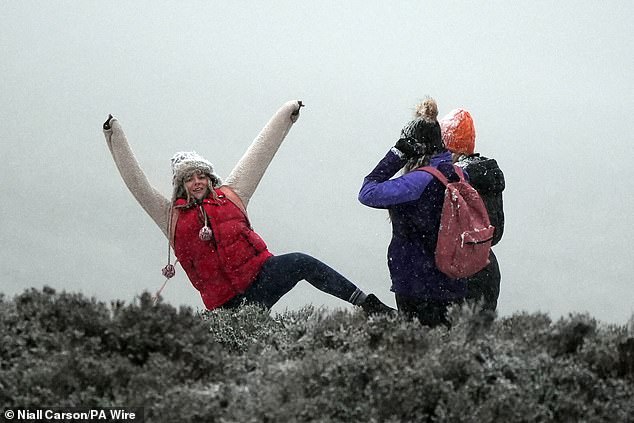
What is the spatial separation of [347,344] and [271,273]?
2.78 meters

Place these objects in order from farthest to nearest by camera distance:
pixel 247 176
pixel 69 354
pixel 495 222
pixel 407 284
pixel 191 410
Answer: pixel 247 176 < pixel 495 222 < pixel 407 284 < pixel 69 354 < pixel 191 410

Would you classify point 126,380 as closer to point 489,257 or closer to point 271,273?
point 271,273

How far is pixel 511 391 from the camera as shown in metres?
4.72

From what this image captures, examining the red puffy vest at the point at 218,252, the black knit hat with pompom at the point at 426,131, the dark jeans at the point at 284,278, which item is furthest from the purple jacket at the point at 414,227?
the red puffy vest at the point at 218,252

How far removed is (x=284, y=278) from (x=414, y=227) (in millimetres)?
1307

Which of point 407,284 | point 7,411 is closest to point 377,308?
point 407,284

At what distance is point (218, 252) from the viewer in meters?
8.10

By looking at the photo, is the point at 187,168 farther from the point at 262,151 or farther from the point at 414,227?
the point at 414,227

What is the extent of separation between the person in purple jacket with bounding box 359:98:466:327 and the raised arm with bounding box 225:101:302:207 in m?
1.61

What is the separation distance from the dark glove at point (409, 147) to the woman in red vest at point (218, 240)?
4.04 feet

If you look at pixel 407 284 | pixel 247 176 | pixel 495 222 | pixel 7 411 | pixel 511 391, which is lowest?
pixel 511 391

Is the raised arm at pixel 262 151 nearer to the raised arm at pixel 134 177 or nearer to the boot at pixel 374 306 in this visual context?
the raised arm at pixel 134 177

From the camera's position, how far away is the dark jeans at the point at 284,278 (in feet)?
26.3

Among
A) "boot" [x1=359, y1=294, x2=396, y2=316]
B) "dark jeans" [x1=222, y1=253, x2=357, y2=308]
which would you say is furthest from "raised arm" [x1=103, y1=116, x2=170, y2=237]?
"boot" [x1=359, y1=294, x2=396, y2=316]
